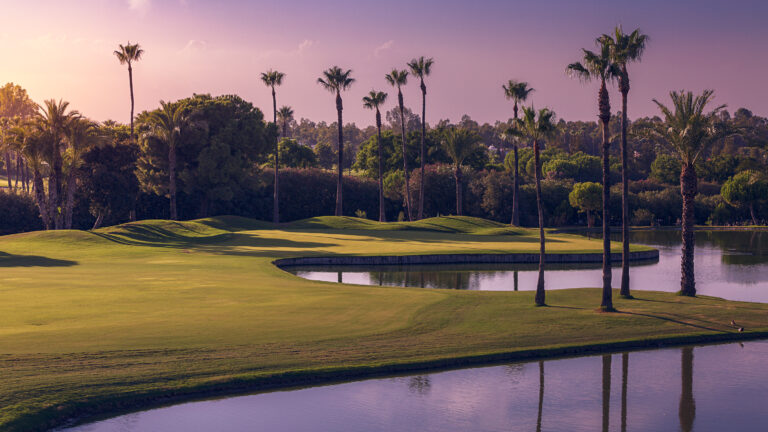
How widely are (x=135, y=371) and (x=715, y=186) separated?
13036cm

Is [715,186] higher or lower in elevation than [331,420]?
higher

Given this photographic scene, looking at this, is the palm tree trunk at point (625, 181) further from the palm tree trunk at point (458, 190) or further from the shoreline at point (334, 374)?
the palm tree trunk at point (458, 190)

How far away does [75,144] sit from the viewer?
73625 millimetres

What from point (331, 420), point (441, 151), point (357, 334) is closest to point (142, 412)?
point (331, 420)

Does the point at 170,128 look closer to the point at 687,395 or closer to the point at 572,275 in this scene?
the point at 572,275

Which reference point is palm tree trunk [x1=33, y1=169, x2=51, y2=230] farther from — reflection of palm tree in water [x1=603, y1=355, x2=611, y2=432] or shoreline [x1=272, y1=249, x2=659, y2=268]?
reflection of palm tree in water [x1=603, y1=355, x2=611, y2=432]

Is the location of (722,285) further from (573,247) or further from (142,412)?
(142,412)

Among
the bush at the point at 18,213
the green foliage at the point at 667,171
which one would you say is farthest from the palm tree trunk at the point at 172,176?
the green foliage at the point at 667,171

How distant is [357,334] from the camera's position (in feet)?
83.9

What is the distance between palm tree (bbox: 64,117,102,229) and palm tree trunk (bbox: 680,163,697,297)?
197 ft

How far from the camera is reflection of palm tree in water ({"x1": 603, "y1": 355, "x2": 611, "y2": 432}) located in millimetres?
18828

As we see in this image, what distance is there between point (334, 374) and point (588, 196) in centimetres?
9225

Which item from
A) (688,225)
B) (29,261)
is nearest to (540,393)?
(688,225)

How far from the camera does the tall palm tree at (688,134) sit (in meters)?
34.5
